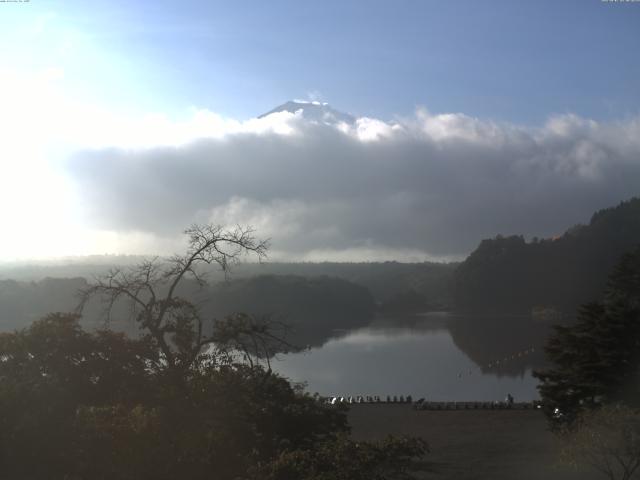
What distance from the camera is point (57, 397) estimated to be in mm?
7570

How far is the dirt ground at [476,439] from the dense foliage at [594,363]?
101cm

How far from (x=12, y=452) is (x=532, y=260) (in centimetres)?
8803

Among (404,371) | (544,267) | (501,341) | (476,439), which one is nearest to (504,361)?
(404,371)

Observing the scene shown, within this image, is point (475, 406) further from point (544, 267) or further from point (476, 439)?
point (544, 267)

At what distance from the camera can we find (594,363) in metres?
15.6

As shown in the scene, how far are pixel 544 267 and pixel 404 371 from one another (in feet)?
184

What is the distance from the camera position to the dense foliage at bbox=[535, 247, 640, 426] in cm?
1524

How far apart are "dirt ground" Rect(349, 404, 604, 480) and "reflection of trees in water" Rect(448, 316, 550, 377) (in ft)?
50.4

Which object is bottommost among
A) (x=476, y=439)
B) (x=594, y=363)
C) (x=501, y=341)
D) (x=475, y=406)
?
(x=501, y=341)

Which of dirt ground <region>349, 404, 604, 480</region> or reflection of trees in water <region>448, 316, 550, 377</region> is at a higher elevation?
dirt ground <region>349, 404, 604, 480</region>

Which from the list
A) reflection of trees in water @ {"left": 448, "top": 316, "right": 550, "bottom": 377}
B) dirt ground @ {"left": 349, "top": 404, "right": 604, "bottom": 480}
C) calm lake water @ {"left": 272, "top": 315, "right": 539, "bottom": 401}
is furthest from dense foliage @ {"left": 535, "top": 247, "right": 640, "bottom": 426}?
reflection of trees in water @ {"left": 448, "top": 316, "right": 550, "bottom": 377}

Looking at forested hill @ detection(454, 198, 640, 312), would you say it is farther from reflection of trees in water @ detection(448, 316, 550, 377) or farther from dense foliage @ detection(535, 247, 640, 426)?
dense foliage @ detection(535, 247, 640, 426)

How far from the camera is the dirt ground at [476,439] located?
43.3 feet

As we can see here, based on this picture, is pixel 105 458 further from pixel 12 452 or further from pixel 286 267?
pixel 286 267
